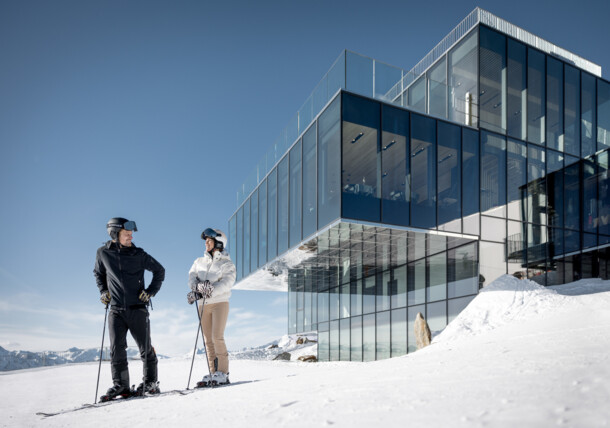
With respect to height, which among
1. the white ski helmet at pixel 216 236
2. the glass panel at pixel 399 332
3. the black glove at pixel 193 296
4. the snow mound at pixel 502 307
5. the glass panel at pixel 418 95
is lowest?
the glass panel at pixel 399 332

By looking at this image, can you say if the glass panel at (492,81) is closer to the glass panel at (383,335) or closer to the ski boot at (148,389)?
the glass panel at (383,335)

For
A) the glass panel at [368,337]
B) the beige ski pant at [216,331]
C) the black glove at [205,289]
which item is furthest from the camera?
the glass panel at [368,337]

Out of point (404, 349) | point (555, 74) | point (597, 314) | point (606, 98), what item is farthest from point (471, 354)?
point (606, 98)

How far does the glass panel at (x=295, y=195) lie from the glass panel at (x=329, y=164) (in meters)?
2.28

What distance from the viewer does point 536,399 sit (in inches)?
109

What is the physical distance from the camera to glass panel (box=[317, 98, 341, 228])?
45.3 ft

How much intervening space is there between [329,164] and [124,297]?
958 centimetres

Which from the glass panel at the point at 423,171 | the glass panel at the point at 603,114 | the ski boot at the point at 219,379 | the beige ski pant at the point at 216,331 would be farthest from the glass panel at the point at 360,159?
the glass panel at the point at 603,114

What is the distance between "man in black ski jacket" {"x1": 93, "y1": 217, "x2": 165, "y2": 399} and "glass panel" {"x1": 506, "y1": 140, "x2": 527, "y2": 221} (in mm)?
14002

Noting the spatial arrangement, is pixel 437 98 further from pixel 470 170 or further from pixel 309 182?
pixel 309 182

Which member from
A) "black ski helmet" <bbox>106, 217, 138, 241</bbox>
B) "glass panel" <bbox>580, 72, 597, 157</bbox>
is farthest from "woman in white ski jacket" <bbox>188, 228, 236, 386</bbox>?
"glass panel" <bbox>580, 72, 597, 157</bbox>

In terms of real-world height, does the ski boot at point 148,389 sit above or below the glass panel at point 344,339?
above

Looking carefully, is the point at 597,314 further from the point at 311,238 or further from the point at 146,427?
the point at 311,238

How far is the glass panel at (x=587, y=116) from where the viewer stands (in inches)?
773
